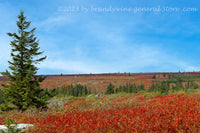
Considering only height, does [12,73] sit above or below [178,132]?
above

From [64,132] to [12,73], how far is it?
13.7m

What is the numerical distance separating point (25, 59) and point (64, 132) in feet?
44.6

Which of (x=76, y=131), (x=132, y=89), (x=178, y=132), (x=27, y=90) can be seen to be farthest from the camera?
(x=132, y=89)

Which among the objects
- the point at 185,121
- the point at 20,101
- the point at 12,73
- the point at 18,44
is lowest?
the point at 20,101

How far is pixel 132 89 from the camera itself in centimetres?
9062

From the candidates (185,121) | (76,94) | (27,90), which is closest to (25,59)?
(27,90)

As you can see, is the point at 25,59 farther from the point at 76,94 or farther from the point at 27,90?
the point at 76,94

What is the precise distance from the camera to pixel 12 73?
16.9 m

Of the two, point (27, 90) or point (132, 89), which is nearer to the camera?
point (27, 90)

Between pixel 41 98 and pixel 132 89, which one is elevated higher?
pixel 41 98

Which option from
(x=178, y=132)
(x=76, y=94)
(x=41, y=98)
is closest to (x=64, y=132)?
(x=178, y=132)

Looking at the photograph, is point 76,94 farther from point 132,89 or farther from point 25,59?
point 25,59

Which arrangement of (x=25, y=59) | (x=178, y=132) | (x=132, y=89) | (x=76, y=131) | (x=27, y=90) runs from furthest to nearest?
(x=132, y=89), (x=25, y=59), (x=27, y=90), (x=76, y=131), (x=178, y=132)

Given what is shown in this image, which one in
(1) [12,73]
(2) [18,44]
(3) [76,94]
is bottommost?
(3) [76,94]
